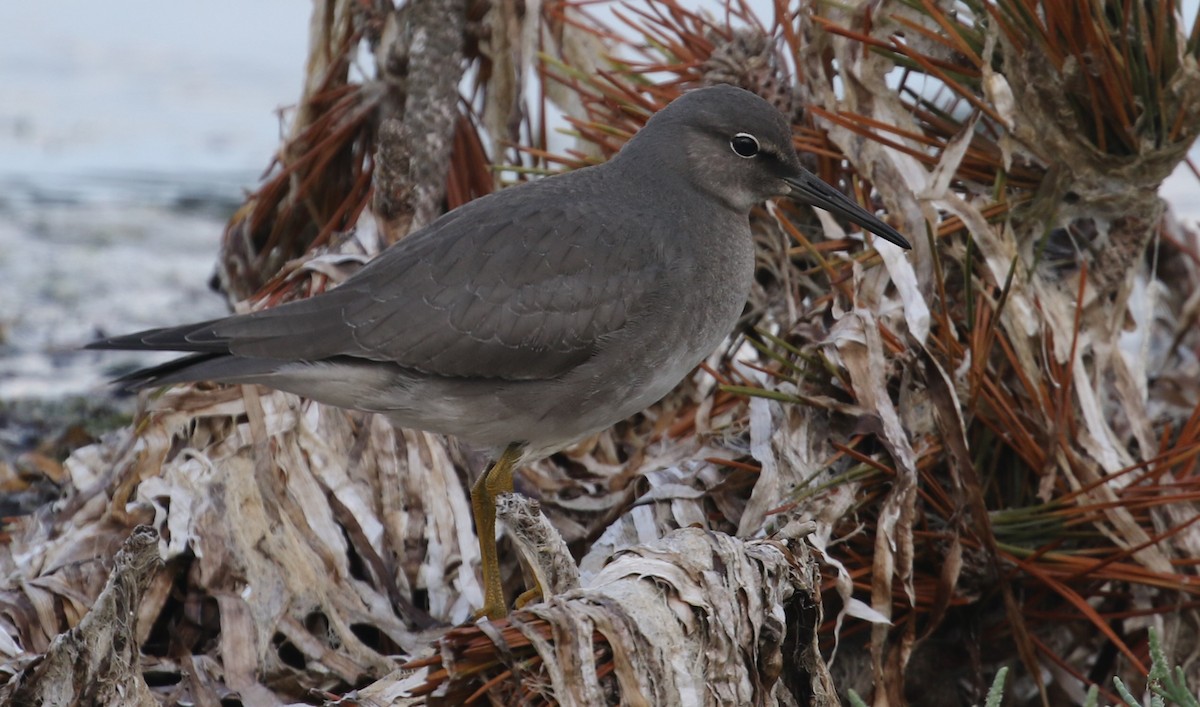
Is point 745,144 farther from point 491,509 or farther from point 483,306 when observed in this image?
point 491,509

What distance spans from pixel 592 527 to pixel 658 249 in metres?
0.82

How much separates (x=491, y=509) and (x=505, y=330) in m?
0.51

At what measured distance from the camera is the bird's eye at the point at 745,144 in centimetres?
396

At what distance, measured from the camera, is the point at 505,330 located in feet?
12.0

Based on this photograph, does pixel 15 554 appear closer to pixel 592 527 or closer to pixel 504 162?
pixel 592 527

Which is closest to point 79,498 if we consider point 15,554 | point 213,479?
point 15,554

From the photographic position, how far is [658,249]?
12.5 ft

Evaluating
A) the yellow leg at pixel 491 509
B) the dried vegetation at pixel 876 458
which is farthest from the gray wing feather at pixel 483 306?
the dried vegetation at pixel 876 458

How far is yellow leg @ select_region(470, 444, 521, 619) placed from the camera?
3.63 meters

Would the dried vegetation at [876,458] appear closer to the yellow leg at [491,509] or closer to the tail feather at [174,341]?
the yellow leg at [491,509]

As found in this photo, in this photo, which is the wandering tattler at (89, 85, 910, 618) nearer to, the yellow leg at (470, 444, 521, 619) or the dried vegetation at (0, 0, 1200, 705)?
the yellow leg at (470, 444, 521, 619)

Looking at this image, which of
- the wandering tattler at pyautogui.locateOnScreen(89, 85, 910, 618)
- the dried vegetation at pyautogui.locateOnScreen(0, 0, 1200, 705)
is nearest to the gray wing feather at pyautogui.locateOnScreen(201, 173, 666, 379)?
the wandering tattler at pyautogui.locateOnScreen(89, 85, 910, 618)

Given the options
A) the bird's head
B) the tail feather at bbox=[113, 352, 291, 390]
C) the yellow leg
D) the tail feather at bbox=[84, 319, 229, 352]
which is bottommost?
the yellow leg

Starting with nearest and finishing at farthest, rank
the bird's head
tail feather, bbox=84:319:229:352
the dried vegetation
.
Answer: tail feather, bbox=84:319:229:352 → the dried vegetation → the bird's head
